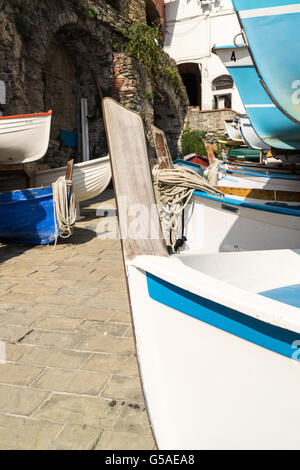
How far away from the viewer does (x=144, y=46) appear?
14.1 m

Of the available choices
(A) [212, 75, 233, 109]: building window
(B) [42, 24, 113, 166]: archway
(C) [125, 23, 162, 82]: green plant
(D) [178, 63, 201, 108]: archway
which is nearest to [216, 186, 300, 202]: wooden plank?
(B) [42, 24, 113, 166]: archway

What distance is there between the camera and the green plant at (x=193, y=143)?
2095 centimetres

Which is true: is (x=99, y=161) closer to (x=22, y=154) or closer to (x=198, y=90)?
(x=22, y=154)

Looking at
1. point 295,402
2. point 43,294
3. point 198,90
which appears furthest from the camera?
point 198,90

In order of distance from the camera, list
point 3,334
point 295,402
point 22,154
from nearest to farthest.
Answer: point 295,402 < point 3,334 < point 22,154

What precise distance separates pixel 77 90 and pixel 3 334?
40.3ft

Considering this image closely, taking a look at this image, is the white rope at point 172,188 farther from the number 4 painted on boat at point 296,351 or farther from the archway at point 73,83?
the archway at point 73,83

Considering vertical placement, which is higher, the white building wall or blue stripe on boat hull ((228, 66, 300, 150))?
the white building wall

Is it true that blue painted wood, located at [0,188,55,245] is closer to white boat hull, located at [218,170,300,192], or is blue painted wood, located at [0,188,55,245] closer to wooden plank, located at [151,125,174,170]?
wooden plank, located at [151,125,174,170]

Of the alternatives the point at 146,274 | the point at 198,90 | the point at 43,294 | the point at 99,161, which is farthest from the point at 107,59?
the point at 198,90

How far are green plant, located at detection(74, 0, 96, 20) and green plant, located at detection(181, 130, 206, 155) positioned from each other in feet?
34.0

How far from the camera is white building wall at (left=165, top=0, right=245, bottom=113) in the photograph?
24.0 meters

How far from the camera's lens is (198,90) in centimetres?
2783

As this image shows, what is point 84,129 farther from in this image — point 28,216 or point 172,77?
point 28,216
